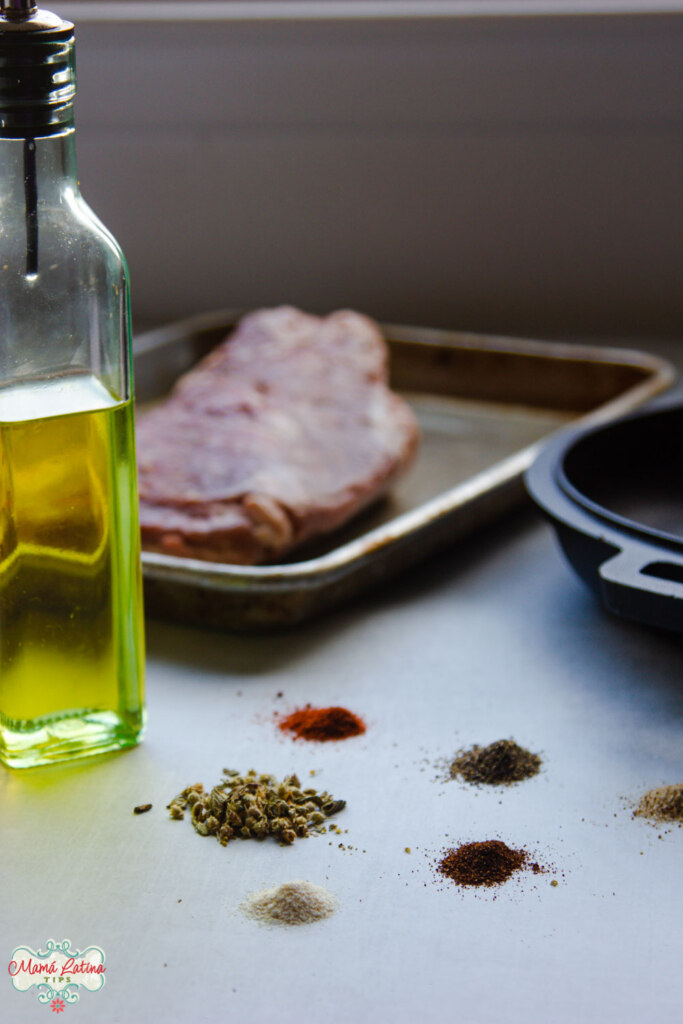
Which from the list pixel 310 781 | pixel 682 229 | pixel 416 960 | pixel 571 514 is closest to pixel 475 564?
pixel 571 514

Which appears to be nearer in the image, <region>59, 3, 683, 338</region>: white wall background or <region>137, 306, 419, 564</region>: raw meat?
<region>137, 306, 419, 564</region>: raw meat

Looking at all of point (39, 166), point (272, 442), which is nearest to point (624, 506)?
point (272, 442)

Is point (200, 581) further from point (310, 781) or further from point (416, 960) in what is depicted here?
point (416, 960)

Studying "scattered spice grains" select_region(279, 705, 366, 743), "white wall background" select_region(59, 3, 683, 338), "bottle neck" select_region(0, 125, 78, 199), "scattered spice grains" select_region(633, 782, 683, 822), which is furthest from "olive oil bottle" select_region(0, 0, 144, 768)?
"white wall background" select_region(59, 3, 683, 338)

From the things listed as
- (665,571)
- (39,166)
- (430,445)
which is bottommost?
(430,445)

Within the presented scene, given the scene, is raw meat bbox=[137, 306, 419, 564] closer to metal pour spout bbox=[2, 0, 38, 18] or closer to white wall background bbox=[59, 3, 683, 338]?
white wall background bbox=[59, 3, 683, 338]
